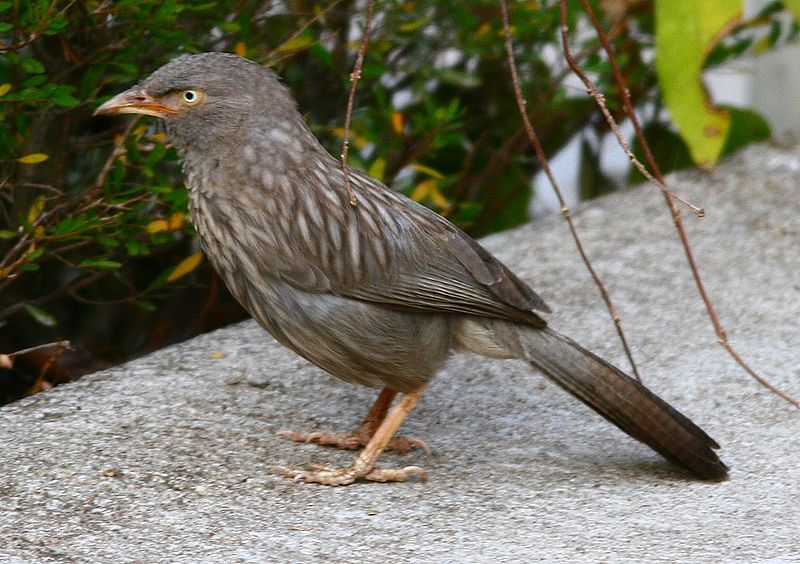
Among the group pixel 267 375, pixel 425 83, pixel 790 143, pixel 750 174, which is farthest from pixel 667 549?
pixel 790 143

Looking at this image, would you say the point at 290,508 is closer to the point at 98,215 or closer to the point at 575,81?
the point at 98,215

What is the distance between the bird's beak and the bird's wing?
1.61 feet

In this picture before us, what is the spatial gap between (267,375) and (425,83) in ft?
6.06

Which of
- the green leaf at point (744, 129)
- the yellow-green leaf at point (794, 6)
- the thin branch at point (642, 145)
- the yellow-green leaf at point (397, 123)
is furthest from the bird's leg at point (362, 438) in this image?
the green leaf at point (744, 129)

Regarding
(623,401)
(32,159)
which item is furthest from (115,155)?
(623,401)

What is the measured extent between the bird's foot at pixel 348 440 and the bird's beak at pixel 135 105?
1.07 m

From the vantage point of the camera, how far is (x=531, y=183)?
6.62 m

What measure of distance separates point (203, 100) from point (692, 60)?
2.67 metres

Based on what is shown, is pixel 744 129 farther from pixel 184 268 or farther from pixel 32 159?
pixel 32 159

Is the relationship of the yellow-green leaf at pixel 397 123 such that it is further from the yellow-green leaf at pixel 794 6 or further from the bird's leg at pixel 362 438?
the yellow-green leaf at pixel 794 6

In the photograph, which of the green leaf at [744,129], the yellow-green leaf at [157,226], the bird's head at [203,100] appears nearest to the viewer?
the bird's head at [203,100]

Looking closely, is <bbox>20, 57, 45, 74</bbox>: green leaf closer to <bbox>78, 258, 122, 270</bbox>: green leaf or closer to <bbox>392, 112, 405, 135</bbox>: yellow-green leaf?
<bbox>78, 258, 122, 270</bbox>: green leaf

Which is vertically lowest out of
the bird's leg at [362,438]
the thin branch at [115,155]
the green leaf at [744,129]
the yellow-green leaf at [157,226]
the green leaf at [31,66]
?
the green leaf at [744,129]

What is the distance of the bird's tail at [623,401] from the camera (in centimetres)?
367
